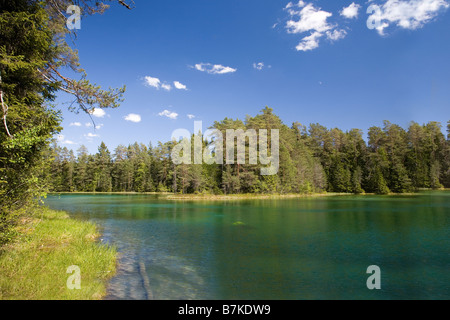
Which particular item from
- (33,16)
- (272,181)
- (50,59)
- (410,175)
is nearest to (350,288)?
(33,16)

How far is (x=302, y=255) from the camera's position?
1539 centimetres

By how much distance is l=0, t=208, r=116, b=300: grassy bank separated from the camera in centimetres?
776

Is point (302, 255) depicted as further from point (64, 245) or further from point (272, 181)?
point (272, 181)

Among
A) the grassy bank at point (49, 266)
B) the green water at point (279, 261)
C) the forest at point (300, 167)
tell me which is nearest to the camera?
the grassy bank at point (49, 266)

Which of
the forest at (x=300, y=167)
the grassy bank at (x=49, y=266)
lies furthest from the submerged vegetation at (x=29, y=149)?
the forest at (x=300, y=167)

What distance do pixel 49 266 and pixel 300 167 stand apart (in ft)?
265

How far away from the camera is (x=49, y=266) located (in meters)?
9.98

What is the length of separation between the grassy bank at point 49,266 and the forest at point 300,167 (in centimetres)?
5809

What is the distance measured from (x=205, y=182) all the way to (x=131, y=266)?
208 feet

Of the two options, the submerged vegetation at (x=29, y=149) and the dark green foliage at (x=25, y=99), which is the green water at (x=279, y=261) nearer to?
the submerged vegetation at (x=29, y=149)

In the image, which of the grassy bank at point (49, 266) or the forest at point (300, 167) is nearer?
the grassy bank at point (49, 266)

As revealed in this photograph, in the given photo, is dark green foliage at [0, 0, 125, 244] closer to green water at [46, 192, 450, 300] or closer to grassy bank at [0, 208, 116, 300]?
grassy bank at [0, 208, 116, 300]

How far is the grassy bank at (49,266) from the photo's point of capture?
776cm

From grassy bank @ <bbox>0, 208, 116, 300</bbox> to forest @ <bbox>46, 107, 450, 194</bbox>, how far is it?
58092 millimetres
